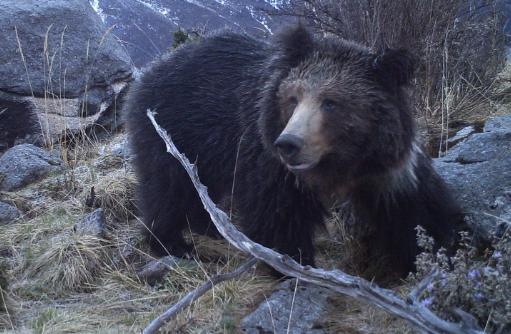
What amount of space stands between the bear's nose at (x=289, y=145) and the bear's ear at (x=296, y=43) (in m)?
0.73

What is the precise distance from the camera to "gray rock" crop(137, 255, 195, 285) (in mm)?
4781

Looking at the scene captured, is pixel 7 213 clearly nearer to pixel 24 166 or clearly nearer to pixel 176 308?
pixel 24 166

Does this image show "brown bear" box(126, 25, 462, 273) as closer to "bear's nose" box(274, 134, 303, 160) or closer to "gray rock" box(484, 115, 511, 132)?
"bear's nose" box(274, 134, 303, 160)

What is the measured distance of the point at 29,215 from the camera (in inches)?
247

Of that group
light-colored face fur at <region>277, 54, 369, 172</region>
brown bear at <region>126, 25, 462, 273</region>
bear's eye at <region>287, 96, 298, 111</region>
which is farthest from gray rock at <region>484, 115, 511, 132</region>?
bear's eye at <region>287, 96, 298, 111</region>

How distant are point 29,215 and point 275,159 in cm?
284

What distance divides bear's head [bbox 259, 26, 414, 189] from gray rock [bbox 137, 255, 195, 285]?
3.91 feet

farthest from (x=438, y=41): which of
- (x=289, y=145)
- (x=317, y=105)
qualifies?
(x=289, y=145)

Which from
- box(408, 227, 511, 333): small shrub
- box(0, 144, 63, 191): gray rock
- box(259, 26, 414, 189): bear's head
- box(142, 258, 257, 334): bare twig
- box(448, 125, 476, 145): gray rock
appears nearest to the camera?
box(408, 227, 511, 333): small shrub

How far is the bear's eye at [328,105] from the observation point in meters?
3.86

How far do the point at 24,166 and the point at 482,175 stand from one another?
13.9 feet

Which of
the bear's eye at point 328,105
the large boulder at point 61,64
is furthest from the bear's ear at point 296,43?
the large boulder at point 61,64

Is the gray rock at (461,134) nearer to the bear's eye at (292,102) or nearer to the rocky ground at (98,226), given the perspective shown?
the rocky ground at (98,226)

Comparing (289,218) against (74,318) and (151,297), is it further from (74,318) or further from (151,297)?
(74,318)
